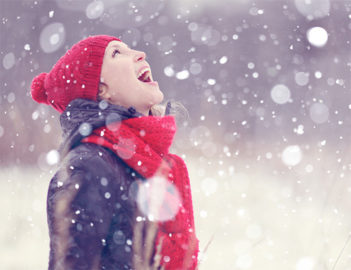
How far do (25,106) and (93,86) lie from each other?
5.16ft

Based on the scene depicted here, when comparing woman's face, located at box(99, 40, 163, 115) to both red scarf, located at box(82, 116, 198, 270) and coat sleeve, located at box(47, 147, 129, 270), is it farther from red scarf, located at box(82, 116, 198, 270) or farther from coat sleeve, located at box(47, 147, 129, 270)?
coat sleeve, located at box(47, 147, 129, 270)

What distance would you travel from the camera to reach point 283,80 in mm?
2945

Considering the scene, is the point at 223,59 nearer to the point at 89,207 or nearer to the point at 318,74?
the point at 318,74

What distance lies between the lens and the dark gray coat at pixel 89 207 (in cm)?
103

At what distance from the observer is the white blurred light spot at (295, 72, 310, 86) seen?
118 inches

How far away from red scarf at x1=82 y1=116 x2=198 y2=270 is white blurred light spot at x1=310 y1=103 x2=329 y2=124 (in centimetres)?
190

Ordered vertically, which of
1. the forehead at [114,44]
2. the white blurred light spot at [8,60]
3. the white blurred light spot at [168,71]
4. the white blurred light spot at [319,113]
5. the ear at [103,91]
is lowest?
the white blurred light spot at [319,113]

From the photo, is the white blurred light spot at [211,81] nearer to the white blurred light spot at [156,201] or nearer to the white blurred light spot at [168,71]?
the white blurred light spot at [168,71]

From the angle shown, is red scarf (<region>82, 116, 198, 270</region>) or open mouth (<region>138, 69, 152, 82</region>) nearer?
red scarf (<region>82, 116, 198, 270</region>)

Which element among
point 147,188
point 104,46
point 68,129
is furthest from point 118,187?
point 104,46

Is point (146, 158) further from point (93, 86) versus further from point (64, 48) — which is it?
point (64, 48)

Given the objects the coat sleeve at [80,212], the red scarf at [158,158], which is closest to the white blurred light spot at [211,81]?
the red scarf at [158,158]

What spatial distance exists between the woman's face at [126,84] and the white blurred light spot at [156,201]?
0.30 meters

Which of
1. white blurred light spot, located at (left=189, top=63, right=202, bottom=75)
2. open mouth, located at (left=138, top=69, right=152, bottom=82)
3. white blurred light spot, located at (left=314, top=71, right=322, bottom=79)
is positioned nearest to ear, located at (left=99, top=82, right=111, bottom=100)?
open mouth, located at (left=138, top=69, right=152, bottom=82)
